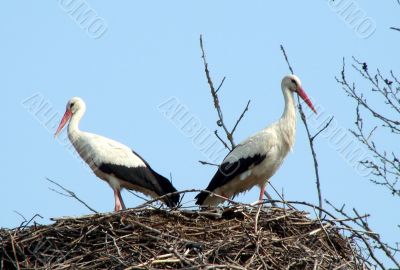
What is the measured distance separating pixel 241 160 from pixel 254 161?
143 millimetres

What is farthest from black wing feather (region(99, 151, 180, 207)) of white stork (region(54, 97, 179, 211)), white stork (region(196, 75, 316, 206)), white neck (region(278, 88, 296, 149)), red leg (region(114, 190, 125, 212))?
white neck (region(278, 88, 296, 149))

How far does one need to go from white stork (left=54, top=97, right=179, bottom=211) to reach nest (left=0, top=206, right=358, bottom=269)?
205 centimetres

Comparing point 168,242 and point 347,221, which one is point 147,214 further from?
point 347,221

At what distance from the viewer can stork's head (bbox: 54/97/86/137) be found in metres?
12.1

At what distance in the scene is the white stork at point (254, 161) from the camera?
1091cm

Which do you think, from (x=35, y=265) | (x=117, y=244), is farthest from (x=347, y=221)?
(x=35, y=265)

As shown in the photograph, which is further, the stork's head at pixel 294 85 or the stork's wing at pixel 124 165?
the stork's head at pixel 294 85

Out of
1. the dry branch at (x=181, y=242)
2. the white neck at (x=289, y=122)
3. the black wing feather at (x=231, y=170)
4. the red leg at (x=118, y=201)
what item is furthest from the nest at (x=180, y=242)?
the red leg at (x=118, y=201)

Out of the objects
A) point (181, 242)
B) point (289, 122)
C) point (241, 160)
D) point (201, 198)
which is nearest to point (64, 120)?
point (201, 198)

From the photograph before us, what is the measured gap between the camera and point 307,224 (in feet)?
30.0

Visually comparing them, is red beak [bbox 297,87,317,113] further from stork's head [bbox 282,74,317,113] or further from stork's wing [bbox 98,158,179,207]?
stork's wing [bbox 98,158,179,207]

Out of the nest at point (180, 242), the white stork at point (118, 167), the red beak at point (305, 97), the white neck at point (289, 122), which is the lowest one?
the nest at point (180, 242)

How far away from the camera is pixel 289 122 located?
36.7 feet

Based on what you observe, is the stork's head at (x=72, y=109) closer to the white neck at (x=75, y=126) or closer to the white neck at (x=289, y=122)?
the white neck at (x=75, y=126)
